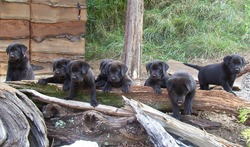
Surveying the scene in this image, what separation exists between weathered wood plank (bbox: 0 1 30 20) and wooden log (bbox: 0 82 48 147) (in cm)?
502

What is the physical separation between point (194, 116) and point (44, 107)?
223cm

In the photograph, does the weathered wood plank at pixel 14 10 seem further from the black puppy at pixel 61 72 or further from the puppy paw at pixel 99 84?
the puppy paw at pixel 99 84

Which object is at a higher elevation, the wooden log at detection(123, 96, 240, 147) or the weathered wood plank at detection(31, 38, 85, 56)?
the weathered wood plank at detection(31, 38, 85, 56)

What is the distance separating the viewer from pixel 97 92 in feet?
21.9

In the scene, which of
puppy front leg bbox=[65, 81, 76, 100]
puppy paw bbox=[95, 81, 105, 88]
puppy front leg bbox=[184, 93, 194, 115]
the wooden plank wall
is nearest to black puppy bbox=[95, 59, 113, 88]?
puppy paw bbox=[95, 81, 105, 88]

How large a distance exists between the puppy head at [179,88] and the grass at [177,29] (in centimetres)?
623

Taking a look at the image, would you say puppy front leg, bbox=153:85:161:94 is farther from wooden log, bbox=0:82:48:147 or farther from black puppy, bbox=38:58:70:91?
wooden log, bbox=0:82:48:147

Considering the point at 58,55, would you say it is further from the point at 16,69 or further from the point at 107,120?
the point at 107,120

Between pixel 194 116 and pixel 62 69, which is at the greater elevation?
pixel 62 69

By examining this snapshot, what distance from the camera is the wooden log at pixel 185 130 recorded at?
5968 millimetres

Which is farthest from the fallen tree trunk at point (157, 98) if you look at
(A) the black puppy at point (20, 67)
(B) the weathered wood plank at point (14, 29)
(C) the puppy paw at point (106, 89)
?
(B) the weathered wood plank at point (14, 29)

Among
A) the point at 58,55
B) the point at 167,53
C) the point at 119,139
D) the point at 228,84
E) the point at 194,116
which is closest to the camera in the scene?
the point at 119,139

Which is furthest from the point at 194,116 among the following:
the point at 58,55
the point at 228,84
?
the point at 58,55

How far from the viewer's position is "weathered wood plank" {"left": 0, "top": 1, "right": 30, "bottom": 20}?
10844mm
